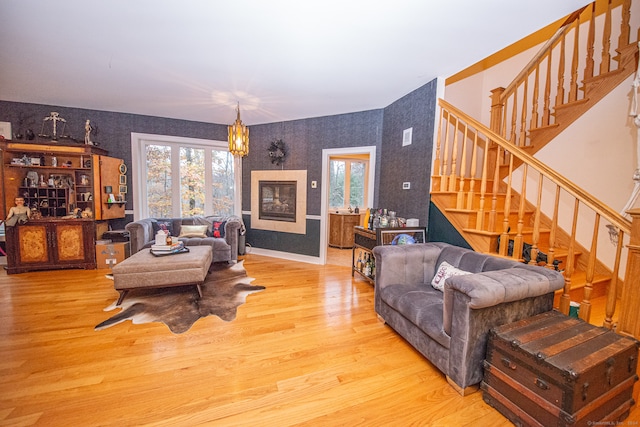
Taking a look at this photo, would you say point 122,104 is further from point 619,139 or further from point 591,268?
point 619,139

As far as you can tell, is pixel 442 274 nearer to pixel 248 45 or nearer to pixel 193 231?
pixel 248 45

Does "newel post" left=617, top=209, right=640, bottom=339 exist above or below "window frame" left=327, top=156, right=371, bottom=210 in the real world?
below

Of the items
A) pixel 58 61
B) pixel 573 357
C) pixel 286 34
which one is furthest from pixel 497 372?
pixel 58 61

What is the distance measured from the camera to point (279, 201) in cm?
488

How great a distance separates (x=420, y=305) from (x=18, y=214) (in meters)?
5.34

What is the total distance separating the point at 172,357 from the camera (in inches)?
73.7

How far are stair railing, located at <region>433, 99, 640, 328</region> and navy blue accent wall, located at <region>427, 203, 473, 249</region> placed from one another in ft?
0.74

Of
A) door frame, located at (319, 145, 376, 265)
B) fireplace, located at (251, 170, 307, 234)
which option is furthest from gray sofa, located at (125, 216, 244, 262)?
door frame, located at (319, 145, 376, 265)

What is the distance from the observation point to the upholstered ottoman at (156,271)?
2631 millimetres

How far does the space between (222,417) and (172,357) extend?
75 centimetres

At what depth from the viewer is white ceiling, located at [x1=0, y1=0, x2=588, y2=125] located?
6.16ft

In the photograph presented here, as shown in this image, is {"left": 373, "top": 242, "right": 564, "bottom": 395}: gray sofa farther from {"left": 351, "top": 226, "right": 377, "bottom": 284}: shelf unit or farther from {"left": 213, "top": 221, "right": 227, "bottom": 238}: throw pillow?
{"left": 213, "top": 221, "right": 227, "bottom": 238}: throw pillow

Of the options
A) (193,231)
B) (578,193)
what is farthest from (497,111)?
(193,231)

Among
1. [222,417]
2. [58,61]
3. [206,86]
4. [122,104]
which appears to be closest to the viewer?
[222,417]
